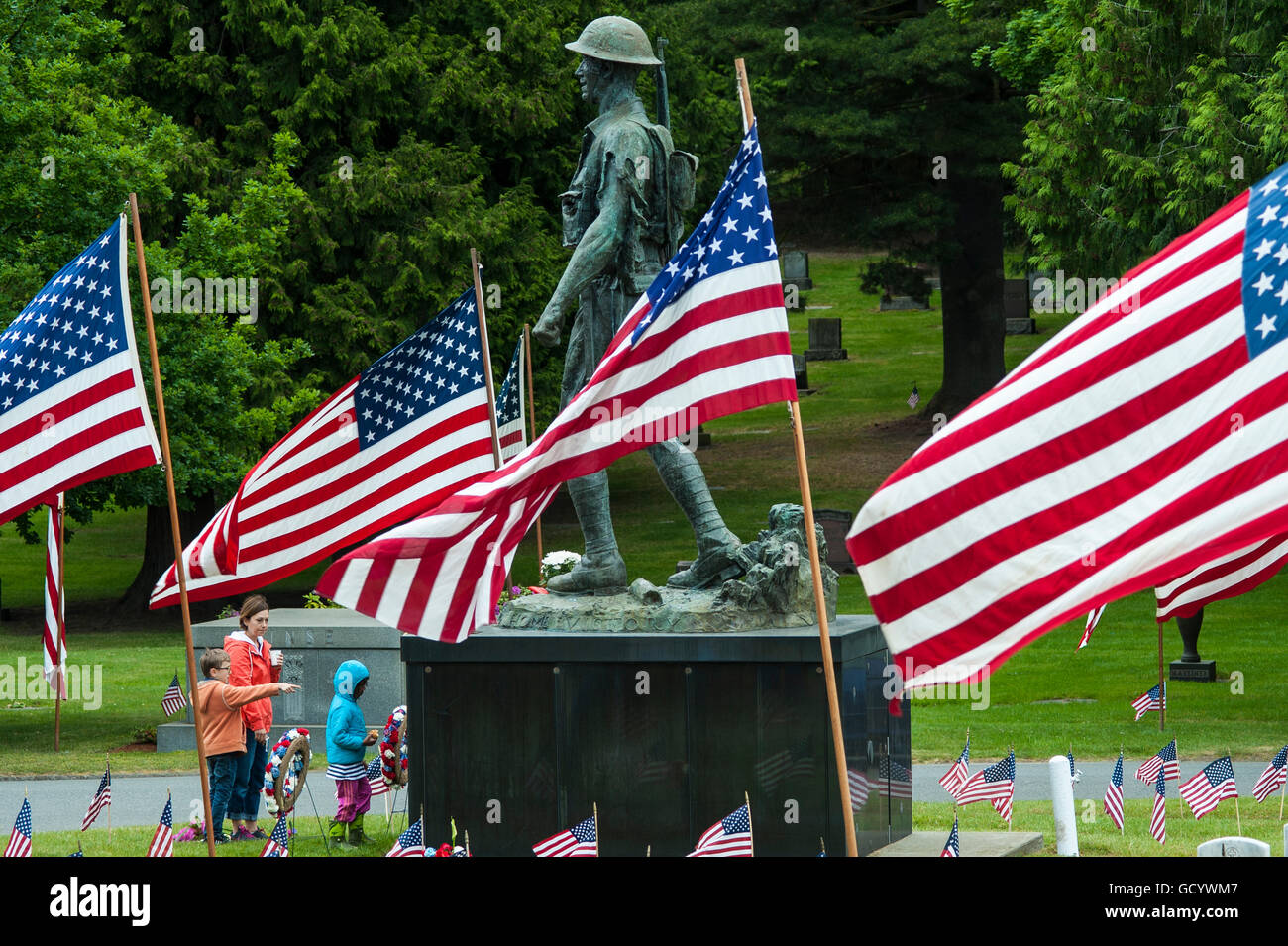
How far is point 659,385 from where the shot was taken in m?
7.87

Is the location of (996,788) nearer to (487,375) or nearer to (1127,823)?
(1127,823)

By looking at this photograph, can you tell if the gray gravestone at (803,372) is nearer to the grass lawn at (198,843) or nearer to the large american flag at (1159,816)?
the grass lawn at (198,843)

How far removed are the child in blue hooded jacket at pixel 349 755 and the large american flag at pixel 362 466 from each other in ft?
2.91

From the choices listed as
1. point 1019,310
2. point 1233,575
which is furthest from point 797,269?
point 1233,575

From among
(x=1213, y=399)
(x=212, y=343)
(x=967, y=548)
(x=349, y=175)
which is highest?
(x=349, y=175)

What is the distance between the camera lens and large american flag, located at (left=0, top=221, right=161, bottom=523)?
30.9 ft

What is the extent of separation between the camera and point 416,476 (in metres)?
11.5

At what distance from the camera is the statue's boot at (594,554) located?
37.0 feet

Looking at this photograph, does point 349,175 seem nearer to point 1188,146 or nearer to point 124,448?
point 1188,146

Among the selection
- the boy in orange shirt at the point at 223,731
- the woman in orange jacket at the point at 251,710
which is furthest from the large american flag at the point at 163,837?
the woman in orange jacket at the point at 251,710

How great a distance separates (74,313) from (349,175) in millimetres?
23490

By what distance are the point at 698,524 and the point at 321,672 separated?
26.4 ft
